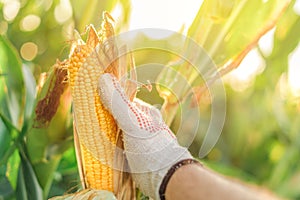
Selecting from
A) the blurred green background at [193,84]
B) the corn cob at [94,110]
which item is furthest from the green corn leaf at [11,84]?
the corn cob at [94,110]

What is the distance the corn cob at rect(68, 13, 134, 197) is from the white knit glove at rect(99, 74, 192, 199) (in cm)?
2

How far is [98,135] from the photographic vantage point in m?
0.89

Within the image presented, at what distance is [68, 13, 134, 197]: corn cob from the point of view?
876mm

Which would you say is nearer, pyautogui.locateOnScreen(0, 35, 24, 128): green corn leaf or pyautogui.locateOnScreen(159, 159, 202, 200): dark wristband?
pyautogui.locateOnScreen(159, 159, 202, 200): dark wristband

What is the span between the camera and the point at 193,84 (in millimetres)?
1206

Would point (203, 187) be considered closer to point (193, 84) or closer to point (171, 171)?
point (171, 171)

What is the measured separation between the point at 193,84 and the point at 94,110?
0.38m

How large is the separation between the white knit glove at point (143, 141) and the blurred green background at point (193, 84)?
23cm

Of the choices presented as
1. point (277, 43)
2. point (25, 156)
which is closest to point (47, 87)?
point (25, 156)

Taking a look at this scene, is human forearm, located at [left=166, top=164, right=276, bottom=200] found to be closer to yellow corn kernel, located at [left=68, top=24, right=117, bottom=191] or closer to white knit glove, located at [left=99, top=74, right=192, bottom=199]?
white knit glove, located at [left=99, top=74, right=192, bottom=199]

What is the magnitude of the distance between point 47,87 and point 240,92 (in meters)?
1.16

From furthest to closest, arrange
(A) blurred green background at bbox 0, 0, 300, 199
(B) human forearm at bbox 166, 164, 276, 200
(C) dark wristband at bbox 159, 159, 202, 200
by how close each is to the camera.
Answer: (A) blurred green background at bbox 0, 0, 300, 199, (C) dark wristband at bbox 159, 159, 202, 200, (B) human forearm at bbox 166, 164, 276, 200

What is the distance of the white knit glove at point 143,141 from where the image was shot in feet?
2.69

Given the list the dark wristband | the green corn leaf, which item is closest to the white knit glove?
the dark wristband
